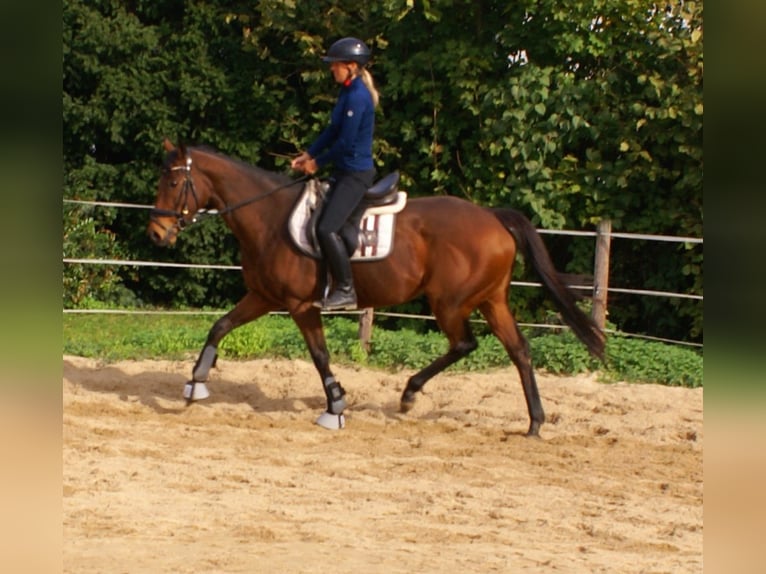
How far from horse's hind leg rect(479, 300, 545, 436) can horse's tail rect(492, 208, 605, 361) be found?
0.36 metres

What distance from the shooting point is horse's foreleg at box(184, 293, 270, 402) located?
8070 mm

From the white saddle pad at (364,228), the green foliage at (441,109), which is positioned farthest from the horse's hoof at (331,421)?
the green foliage at (441,109)

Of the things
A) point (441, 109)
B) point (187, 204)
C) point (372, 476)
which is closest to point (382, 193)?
point (187, 204)

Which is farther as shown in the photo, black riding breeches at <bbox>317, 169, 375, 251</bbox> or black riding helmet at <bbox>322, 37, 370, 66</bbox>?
black riding breeches at <bbox>317, 169, 375, 251</bbox>

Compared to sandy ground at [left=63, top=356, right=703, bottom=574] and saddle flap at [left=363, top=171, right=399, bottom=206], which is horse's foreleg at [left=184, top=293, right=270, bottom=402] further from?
saddle flap at [left=363, top=171, right=399, bottom=206]

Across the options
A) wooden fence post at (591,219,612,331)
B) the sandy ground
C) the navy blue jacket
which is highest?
the navy blue jacket

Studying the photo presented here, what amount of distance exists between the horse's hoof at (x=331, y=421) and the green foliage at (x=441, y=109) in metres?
5.23

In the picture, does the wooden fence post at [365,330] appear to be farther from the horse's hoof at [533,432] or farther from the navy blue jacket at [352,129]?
the navy blue jacket at [352,129]

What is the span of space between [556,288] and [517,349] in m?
0.56

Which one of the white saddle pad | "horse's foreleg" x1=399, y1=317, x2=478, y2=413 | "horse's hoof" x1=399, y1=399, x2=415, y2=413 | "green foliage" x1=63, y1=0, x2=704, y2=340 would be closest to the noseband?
the white saddle pad

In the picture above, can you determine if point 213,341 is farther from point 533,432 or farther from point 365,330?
point 365,330

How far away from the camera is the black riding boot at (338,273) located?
295 inches

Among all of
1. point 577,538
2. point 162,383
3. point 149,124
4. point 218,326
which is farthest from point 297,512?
point 149,124

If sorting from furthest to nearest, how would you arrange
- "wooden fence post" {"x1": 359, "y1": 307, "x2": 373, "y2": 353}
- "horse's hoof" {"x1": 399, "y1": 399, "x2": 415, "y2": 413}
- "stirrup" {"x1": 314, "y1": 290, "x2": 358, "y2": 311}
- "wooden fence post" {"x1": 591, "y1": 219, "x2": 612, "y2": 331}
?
"wooden fence post" {"x1": 359, "y1": 307, "x2": 373, "y2": 353}
"wooden fence post" {"x1": 591, "y1": 219, "x2": 612, "y2": 331}
"horse's hoof" {"x1": 399, "y1": 399, "x2": 415, "y2": 413}
"stirrup" {"x1": 314, "y1": 290, "x2": 358, "y2": 311}
